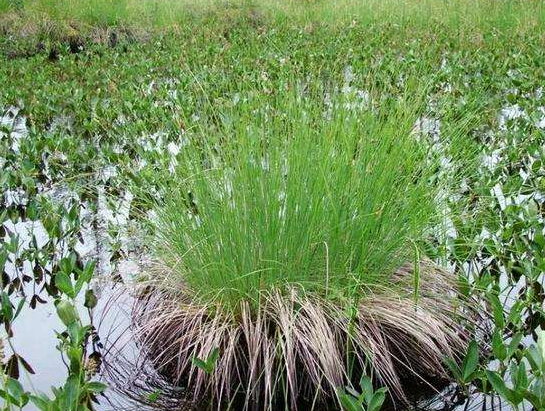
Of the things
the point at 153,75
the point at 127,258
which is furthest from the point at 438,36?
the point at 127,258

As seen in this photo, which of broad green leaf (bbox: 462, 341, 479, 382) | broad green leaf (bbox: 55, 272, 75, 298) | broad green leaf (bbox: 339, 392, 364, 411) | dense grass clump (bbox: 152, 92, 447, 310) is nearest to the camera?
broad green leaf (bbox: 339, 392, 364, 411)

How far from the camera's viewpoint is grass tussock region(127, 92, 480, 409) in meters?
3.14

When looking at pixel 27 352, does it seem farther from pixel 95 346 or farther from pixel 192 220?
pixel 192 220

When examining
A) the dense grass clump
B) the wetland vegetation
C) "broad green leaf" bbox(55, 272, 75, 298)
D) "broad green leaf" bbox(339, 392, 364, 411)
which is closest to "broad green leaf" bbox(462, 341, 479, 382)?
the wetland vegetation

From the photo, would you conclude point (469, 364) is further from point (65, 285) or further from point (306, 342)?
point (65, 285)

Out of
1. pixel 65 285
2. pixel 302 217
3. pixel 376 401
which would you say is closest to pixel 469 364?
pixel 376 401

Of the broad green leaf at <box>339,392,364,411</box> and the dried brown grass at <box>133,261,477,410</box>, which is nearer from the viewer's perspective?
the broad green leaf at <box>339,392,364,411</box>

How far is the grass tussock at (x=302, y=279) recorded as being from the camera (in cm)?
314

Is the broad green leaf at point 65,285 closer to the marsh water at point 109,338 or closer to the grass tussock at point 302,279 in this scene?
the marsh water at point 109,338

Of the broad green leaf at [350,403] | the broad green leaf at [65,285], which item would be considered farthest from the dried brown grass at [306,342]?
the broad green leaf at [350,403]

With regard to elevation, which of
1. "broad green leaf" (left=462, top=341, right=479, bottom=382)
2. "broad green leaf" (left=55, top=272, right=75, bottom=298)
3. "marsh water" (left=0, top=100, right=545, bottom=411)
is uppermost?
"broad green leaf" (left=462, top=341, right=479, bottom=382)

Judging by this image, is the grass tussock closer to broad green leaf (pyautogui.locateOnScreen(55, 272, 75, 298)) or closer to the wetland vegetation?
the wetland vegetation

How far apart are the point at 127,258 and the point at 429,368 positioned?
1652 mm

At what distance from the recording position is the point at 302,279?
10.8 ft
